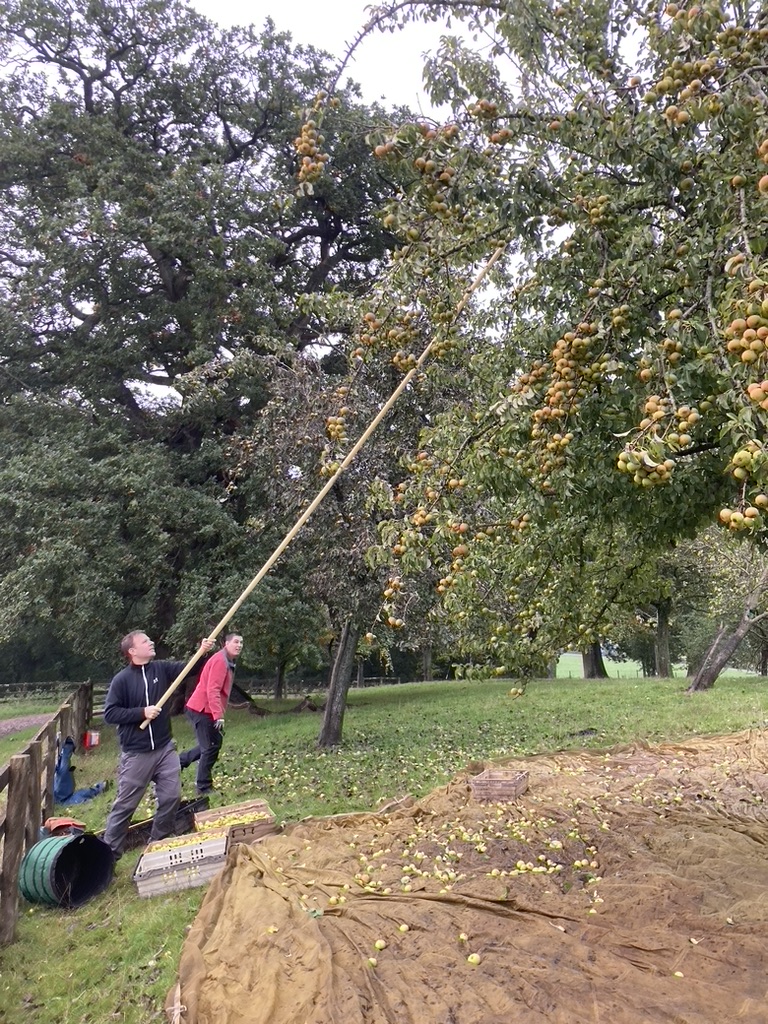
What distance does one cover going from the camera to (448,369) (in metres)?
7.65

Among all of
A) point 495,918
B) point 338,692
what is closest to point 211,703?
point 495,918

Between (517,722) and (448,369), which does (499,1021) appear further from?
(517,722)

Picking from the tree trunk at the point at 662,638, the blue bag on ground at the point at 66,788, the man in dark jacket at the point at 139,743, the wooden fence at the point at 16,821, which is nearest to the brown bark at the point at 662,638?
the tree trunk at the point at 662,638

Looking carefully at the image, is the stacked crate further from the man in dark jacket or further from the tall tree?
the tall tree

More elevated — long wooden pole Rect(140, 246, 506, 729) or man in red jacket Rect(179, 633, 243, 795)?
long wooden pole Rect(140, 246, 506, 729)

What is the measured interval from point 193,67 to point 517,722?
1482 cm

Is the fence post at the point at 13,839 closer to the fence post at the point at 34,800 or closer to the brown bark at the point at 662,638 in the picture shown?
the fence post at the point at 34,800

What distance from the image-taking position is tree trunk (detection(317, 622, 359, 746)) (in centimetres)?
1177

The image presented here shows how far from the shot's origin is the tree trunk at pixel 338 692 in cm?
1177

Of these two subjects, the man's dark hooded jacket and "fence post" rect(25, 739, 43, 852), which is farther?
the man's dark hooded jacket

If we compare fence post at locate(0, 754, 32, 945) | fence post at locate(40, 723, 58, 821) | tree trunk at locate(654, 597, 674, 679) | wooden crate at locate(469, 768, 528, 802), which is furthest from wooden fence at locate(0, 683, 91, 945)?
tree trunk at locate(654, 597, 674, 679)

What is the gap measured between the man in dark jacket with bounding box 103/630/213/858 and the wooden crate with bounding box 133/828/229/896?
0.55 meters

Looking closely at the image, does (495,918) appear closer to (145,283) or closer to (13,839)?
(13,839)

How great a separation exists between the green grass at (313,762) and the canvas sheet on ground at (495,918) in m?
0.48
